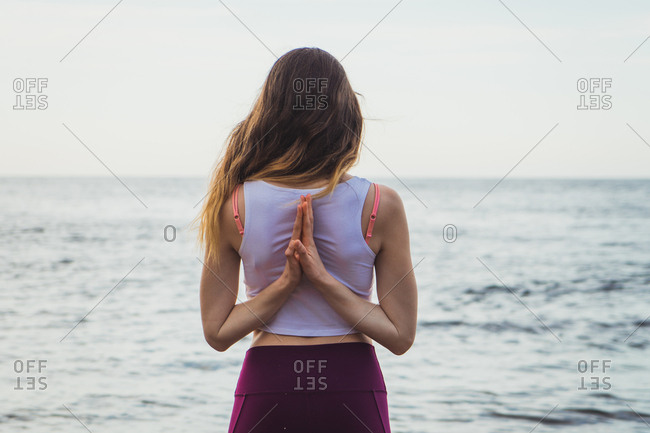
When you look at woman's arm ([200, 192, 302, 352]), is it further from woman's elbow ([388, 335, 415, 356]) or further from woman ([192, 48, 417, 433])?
woman's elbow ([388, 335, 415, 356])

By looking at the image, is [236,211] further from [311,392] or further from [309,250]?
[311,392]

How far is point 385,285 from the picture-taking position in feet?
5.96

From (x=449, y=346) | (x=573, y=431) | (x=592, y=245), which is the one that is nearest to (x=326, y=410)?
(x=573, y=431)

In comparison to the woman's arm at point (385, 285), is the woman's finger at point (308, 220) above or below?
above

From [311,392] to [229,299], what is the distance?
14.2 inches

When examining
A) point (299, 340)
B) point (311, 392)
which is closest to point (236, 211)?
point (299, 340)

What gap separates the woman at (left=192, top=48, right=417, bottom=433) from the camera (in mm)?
1692

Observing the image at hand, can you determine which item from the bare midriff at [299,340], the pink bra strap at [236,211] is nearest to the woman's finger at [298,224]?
the pink bra strap at [236,211]

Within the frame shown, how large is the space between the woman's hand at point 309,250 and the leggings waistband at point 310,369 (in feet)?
0.59

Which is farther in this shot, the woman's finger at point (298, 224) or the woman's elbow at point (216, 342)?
the woman's elbow at point (216, 342)

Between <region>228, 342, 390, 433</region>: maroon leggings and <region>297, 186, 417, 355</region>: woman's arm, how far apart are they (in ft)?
0.30

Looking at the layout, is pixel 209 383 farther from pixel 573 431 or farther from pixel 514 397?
pixel 573 431

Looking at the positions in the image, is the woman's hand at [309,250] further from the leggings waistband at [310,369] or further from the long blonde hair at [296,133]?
the leggings waistband at [310,369]

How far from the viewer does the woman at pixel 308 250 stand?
1692 mm
